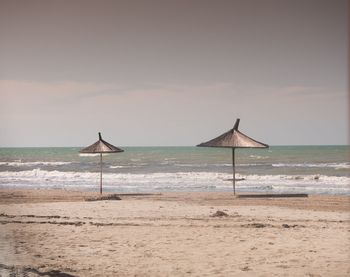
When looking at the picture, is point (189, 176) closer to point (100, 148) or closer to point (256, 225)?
point (100, 148)

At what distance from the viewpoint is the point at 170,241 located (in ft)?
23.0

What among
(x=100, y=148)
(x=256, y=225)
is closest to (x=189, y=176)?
(x=100, y=148)

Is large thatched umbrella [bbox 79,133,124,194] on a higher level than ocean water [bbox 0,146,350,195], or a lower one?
higher

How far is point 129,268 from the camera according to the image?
17.9ft

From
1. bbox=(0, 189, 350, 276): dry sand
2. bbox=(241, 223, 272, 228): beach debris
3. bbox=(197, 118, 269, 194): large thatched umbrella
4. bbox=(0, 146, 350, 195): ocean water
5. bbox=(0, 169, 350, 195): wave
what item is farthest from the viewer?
bbox=(0, 146, 350, 195): ocean water

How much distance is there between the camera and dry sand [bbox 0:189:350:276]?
5.44 metres

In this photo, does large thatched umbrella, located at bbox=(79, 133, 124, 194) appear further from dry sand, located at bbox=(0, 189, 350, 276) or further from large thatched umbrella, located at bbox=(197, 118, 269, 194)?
dry sand, located at bbox=(0, 189, 350, 276)

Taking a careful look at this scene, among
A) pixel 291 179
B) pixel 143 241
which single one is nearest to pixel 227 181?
pixel 291 179

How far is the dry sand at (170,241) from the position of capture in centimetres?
544

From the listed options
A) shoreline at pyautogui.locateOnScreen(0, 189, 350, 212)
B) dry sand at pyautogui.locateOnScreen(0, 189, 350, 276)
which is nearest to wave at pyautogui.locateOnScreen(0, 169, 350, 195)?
shoreline at pyautogui.locateOnScreen(0, 189, 350, 212)

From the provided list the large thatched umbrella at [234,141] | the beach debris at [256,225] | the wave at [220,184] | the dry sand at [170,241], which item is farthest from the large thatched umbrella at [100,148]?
the beach debris at [256,225]

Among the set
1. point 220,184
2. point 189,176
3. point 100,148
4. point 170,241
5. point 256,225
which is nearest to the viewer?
point 170,241

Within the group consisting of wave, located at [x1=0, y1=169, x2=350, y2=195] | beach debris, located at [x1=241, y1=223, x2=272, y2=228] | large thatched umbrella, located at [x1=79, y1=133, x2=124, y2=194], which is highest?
large thatched umbrella, located at [x1=79, y1=133, x2=124, y2=194]

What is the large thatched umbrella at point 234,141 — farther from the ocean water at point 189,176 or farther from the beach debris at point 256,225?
the beach debris at point 256,225
